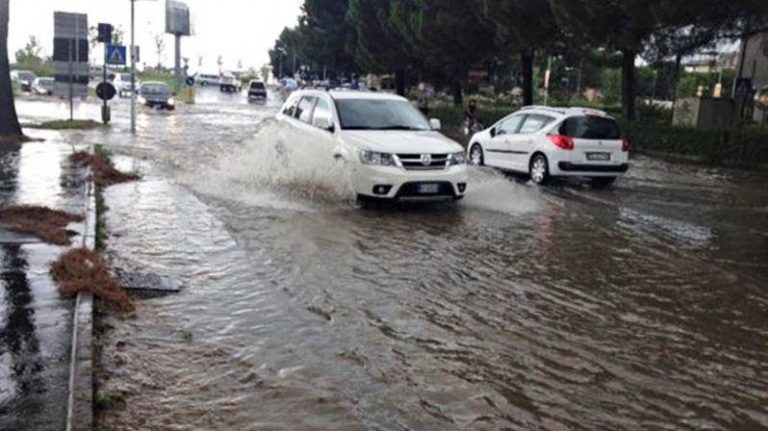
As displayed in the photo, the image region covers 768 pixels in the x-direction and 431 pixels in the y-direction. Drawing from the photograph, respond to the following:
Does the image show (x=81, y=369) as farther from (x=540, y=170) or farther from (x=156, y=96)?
(x=156, y=96)

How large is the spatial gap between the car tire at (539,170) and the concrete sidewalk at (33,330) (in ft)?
27.8

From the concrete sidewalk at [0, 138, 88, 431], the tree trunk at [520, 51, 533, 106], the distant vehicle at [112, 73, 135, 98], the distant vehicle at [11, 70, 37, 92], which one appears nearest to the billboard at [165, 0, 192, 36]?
the distant vehicle at [11, 70, 37, 92]

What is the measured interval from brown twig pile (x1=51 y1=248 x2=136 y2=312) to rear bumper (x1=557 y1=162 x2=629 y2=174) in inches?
380

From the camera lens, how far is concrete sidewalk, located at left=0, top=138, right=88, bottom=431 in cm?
441

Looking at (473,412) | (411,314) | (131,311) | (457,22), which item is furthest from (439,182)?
(457,22)

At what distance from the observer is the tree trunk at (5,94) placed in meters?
20.0

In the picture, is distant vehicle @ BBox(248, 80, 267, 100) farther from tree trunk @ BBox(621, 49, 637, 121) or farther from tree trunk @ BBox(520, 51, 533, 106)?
tree trunk @ BBox(621, 49, 637, 121)

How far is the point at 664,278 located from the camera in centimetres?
830

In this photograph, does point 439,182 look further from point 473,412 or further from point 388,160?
point 473,412

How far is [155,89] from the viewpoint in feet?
138

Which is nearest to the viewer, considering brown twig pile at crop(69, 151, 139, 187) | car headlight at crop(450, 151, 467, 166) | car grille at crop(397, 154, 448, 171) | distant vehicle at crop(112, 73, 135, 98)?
car grille at crop(397, 154, 448, 171)

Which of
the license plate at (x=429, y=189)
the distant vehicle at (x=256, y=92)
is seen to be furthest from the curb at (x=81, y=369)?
the distant vehicle at (x=256, y=92)

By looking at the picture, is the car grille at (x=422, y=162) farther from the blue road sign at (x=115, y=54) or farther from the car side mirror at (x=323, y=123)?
the blue road sign at (x=115, y=54)

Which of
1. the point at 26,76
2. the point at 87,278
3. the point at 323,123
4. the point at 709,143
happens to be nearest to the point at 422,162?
the point at 323,123
